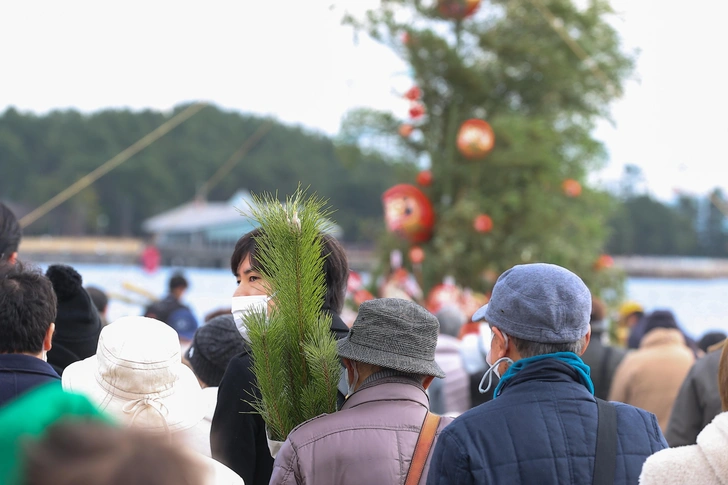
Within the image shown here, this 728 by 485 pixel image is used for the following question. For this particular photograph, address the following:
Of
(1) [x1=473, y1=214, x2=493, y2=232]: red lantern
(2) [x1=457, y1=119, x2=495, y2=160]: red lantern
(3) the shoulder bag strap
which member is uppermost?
(2) [x1=457, y1=119, x2=495, y2=160]: red lantern

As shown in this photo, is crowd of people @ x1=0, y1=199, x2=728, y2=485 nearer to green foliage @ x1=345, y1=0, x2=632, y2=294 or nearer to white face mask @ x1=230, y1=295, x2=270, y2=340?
white face mask @ x1=230, y1=295, x2=270, y2=340

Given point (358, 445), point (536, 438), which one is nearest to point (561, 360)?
point (536, 438)

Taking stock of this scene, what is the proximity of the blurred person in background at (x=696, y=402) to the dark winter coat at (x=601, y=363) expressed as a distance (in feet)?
4.02

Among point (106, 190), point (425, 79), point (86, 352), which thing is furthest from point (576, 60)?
point (106, 190)

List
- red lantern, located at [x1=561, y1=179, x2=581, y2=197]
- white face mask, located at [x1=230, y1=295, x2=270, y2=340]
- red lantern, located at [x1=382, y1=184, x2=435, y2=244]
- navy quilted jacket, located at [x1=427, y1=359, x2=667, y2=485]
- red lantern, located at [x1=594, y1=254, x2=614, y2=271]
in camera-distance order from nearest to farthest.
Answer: navy quilted jacket, located at [x1=427, y1=359, x2=667, y2=485]
white face mask, located at [x1=230, y1=295, x2=270, y2=340]
red lantern, located at [x1=382, y1=184, x2=435, y2=244]
red lantern, located at [x1=561, y1=179, x2=581, y2=197]
red lantern, located at [x1=594, y1=254, x2=614, y2=271]

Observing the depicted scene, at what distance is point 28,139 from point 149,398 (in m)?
23.3

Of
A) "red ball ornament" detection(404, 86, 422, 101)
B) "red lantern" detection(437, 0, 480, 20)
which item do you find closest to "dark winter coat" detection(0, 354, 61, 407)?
"red lantern" detection(437, 0, 480, 20)

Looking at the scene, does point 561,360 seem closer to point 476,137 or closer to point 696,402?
point 696,402

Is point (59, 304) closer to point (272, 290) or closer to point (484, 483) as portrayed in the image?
point (272, 290)

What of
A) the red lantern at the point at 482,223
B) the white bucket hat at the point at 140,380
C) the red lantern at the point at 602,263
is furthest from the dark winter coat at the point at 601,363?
the red lantern at the point at 602,263

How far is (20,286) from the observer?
2340 millimetres

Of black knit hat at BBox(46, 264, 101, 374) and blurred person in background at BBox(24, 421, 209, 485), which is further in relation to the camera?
black knit hat at BBox(46, 264, 101, 374)

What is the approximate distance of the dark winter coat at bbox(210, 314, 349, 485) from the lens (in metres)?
2.30

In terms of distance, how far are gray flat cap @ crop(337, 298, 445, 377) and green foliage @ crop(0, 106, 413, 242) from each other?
56.3ft
